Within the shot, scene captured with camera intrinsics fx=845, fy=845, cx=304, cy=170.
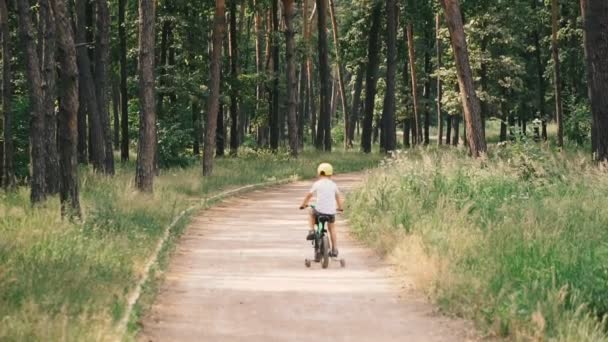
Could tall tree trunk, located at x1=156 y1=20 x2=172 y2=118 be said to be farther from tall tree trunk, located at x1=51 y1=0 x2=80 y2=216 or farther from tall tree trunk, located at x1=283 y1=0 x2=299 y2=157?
tall tree trunk, located at x1=51 y1=0 x2=80 y2=216

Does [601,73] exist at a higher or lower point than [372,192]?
higher

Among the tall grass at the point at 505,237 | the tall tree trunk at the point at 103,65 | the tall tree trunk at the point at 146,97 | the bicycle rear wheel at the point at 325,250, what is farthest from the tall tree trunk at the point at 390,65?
the bicycle rear wheel at the point at 325,250

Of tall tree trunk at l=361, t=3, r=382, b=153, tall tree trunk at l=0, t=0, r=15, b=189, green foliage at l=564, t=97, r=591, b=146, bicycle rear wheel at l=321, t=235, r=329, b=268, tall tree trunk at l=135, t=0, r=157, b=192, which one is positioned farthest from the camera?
tall tree trunk at l=361, t=3, r=382, b=153

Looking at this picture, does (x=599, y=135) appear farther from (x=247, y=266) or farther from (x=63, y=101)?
(x=63, y=101)

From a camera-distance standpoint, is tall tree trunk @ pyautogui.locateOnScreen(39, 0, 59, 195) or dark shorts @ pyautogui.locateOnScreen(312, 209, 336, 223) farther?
tall tree trunk @ pyautogui.locateOnScreen(39, 0, 59, 195)

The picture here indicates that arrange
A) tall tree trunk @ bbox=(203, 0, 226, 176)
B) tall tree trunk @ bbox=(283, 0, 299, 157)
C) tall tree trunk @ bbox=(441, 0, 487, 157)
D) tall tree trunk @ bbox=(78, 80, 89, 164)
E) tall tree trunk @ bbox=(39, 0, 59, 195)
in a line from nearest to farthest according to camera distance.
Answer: tall tree trunk @ bbox=(39, 0, 59, 195), tall tree trunk @ bbox=(441, 0, 487, 157), tall tree trunk @ bbox=(203, 0, 226, 176), tall tree trunk @ bbox=(78, 80, 89, 164), tall tree trunk @ bbox=(283, 0, 299, 157)

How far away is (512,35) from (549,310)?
153 feet

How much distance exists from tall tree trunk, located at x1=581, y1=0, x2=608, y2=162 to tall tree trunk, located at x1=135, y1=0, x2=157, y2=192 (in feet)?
37.6

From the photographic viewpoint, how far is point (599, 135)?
20.3m

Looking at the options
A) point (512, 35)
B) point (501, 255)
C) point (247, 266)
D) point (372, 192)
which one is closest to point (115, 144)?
point (512, 35)

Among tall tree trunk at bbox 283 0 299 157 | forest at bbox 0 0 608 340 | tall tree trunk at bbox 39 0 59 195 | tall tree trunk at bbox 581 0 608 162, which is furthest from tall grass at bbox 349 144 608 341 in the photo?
tall tree trunk at bbox 283 0 299 157

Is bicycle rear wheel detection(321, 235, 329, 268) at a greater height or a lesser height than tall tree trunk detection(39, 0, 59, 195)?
lesser

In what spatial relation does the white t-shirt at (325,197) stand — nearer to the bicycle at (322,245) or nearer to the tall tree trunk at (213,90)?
the bicycle at (322,245)

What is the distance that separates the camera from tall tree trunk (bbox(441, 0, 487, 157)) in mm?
23125
